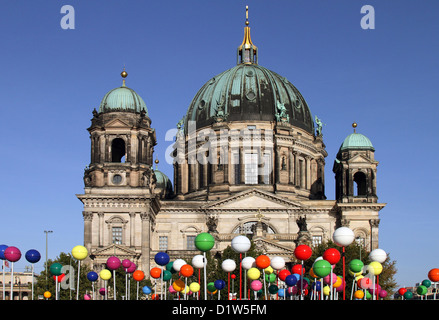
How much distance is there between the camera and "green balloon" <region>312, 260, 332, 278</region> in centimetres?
4056

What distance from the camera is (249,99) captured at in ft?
344

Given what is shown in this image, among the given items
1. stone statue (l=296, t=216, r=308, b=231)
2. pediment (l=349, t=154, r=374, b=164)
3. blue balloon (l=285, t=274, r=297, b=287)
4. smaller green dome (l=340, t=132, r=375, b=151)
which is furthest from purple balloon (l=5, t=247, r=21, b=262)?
smaller green dome (l=340, t=132, r=375, b=151)

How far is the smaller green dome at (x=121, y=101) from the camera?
89.2 metres

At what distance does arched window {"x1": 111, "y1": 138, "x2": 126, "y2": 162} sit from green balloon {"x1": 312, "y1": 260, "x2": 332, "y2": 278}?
172 feet

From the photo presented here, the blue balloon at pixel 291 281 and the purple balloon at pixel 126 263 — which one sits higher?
the purple balloon at pixel 126 263

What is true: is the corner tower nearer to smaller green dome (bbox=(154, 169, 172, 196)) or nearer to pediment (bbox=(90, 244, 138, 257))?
pediment (bbox=(90, 244, 138, 257))

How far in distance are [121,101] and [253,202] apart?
64.7ft

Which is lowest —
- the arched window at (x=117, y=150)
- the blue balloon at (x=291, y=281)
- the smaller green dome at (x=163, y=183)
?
the blue balloon at (x=291, y=281)

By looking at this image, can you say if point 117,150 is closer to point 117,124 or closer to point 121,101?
point 117,124

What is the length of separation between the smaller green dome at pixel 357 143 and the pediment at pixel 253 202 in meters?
10.5

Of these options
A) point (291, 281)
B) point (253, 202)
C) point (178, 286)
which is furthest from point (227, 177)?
point (291, 281)

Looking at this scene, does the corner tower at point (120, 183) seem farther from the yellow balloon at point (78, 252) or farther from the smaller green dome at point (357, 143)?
the yellow balloon at point (78, 252)

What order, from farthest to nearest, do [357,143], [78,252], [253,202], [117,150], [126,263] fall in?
1. [357,143]
2. [253,202]
3. [117,150]
4. [126,263]
5. [78,252]

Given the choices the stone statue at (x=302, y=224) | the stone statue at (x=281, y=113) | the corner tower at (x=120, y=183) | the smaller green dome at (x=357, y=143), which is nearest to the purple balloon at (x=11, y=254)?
the corner tower at (x=120, y=183)
